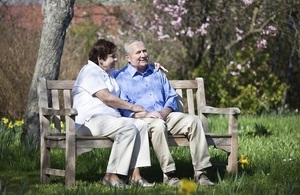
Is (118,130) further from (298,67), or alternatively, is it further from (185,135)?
(298,67)

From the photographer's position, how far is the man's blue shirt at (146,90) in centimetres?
736

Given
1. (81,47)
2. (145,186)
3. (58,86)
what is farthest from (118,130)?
(81,47)

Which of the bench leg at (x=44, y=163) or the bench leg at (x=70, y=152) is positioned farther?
the bench leg at (x=44, y=163)

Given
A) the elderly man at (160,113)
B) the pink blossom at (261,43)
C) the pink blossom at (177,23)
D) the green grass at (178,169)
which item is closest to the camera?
the green grass at (178,169)

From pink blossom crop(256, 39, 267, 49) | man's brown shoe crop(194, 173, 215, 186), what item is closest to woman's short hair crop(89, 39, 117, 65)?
man's brown shoe crop(194, 173, 215, 186)

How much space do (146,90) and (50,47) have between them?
1.63 m

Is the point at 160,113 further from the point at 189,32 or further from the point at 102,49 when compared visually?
the point at 189,32

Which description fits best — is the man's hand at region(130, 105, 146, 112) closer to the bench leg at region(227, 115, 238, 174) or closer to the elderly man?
the elderly man

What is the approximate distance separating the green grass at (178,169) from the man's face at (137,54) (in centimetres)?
96

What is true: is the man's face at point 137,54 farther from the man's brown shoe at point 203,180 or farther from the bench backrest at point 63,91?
the man's brown shoe at point 203,180

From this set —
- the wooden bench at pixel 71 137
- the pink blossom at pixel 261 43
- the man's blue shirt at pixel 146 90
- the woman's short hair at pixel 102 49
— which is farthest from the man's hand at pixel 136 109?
the pink blossom at pixel 261 43

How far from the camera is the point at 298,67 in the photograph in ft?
58.3

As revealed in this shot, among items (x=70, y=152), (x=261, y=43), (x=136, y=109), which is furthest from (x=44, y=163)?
(x=261, y=43)

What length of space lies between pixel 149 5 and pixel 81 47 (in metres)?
2.76
